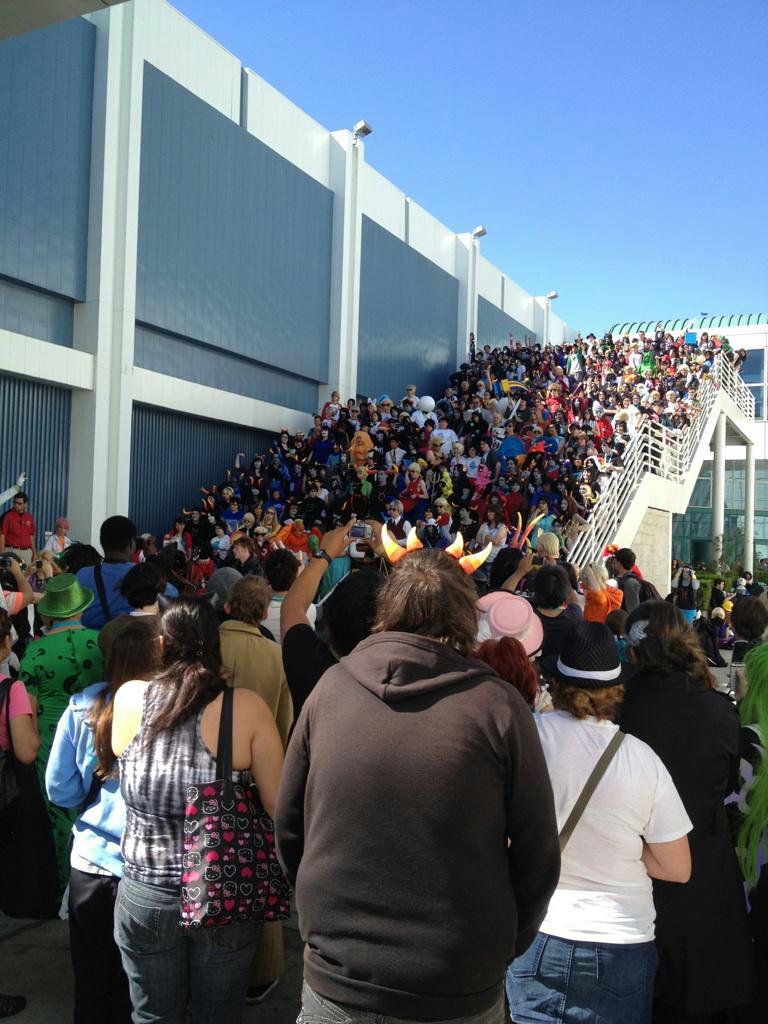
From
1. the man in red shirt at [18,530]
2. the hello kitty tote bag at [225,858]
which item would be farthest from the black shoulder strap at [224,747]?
the man in red shirt at [18,530]

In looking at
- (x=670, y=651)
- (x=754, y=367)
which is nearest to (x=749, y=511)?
(x=754, y=367)

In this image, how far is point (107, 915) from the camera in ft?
9.39

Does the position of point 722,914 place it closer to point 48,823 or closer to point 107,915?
point 107,915

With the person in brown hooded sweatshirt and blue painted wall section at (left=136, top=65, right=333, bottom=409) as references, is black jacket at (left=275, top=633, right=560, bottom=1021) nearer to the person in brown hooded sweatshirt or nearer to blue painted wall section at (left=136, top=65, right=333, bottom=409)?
the person in brown hooded sweatshirt

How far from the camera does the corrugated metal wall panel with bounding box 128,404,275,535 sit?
1750cm

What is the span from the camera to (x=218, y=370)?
19516 mm

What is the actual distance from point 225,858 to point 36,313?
1475 cm

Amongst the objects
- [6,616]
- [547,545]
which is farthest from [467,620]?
[547,545]

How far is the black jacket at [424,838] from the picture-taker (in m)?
1.82

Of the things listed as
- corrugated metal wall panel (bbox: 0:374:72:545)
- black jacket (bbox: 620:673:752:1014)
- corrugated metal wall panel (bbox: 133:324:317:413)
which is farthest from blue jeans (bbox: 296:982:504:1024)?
corrugated metal wall panel (bbox: 133:324:317:413)

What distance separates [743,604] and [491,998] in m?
3.04

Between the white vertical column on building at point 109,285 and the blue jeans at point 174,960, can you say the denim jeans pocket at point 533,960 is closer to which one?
the blue jeans at point 174,960

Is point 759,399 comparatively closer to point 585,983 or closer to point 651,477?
point 651,477

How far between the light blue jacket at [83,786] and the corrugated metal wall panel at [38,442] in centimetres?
1256
